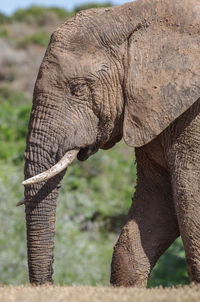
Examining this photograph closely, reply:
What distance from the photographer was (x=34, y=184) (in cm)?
610

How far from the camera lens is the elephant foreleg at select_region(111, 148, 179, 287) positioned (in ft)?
22.1

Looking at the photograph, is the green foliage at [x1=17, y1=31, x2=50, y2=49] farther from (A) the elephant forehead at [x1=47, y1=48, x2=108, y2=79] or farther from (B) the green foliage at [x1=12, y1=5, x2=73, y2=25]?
(A) the elephant forehead at [x1=47, y1=48, x2=108, y2=79]

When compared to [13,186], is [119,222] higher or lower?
lower

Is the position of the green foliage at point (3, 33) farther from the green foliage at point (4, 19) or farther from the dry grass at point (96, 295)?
the dry grass at point (96, 295)

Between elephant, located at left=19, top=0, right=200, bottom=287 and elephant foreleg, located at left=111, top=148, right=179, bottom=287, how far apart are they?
1.80 ft

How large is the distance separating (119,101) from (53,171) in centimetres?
82

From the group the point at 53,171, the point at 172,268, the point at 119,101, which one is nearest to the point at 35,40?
the point at 172,268

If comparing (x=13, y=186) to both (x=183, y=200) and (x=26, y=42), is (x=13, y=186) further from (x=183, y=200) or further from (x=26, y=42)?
(x=26, y=42)

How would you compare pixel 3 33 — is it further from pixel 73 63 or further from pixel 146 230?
pixel 73 63

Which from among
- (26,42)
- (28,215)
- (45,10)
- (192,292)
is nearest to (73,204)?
(28,215)

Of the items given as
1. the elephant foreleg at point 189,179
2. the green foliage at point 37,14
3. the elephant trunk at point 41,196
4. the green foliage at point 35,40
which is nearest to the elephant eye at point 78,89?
the elephant trunk at point 41,196

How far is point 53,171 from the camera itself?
5.89 metres

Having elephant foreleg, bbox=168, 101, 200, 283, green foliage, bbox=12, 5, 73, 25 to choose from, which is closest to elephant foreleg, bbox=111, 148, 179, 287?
elephant foreleg, bbox=168, 101, 200, 283

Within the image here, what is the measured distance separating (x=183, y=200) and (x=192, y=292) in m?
1.19
